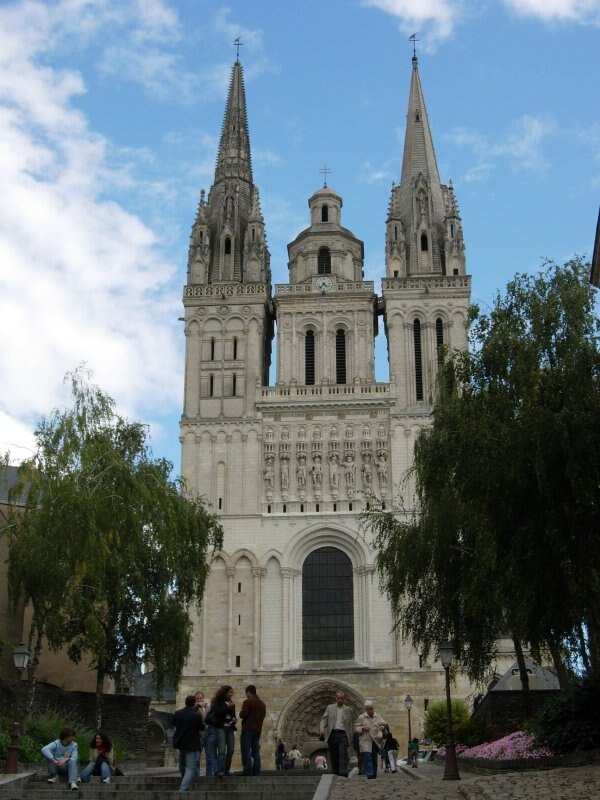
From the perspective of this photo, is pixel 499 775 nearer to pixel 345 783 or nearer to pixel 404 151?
pixel 345 783

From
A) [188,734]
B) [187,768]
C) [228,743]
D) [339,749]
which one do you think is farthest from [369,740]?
[187,768]

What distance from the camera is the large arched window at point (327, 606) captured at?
44156 mm

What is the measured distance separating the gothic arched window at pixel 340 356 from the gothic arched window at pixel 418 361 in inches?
132

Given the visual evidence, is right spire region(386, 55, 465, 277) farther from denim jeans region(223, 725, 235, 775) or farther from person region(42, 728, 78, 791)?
denim jeans region(223, 725, 235, 775)

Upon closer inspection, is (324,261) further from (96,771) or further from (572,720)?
(96,771)

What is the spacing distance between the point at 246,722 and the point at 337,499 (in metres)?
30.6

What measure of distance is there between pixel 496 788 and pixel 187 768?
410cm

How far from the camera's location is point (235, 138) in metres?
58.1

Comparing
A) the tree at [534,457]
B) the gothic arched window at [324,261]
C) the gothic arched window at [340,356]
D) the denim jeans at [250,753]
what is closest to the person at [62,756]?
the denim jeans at [250,753]

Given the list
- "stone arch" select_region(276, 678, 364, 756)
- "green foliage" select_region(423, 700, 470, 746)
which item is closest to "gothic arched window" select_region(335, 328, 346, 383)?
"stone arch" select_region(276, 678, 364, 756)

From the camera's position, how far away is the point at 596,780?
1362cm

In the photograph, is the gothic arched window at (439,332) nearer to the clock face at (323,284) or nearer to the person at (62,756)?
the clock face at (323,284)

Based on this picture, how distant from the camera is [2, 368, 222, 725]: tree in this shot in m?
24.9

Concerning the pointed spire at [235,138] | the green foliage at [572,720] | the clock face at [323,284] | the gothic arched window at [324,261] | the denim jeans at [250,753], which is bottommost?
the denim jeans at [250,753]
